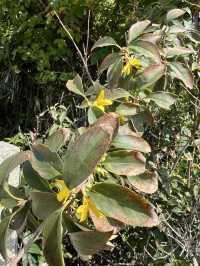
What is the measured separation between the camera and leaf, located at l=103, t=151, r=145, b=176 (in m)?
0.84

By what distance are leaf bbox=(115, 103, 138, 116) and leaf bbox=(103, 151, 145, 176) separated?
30cm

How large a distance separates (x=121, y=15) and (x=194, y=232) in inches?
46.3

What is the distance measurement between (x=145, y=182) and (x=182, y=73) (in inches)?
22.8

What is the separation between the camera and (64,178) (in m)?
0.74

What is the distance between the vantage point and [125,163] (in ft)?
2.83

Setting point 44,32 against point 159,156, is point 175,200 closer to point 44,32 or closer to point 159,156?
point 159,156

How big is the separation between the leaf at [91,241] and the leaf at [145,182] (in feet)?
0.66

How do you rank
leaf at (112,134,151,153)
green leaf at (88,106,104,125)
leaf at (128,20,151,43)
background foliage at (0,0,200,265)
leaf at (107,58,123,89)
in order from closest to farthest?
leaf at (112,134,151,153)
green leaf at (88,106,104,125)
leaf at (107,58,123,89)
leaf at (128,20,151,43)
background foliage at (0,0,200,265)

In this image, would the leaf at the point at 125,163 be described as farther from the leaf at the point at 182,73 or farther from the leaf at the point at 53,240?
the leaf at the point at 182,73

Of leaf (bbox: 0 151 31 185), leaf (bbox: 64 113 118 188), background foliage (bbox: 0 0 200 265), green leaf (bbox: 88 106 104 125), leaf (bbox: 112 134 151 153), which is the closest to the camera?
leaf (bbox: 64 113 118 188)

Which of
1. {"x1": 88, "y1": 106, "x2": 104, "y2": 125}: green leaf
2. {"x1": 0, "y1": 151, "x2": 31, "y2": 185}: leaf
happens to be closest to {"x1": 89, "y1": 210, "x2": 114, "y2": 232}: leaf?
{"x1": 0, "y1": 151, "x2": 31, "y2": 185}: leaf

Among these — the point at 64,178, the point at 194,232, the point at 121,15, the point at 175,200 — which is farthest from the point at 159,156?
the point at 64,178

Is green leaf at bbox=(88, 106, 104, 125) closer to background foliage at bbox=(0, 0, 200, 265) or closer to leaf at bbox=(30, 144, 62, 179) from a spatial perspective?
leaf at bbox=(30, 144, 62, 179)

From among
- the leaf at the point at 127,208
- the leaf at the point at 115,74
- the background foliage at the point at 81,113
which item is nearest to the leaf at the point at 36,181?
the leaf at the point at 127,208
